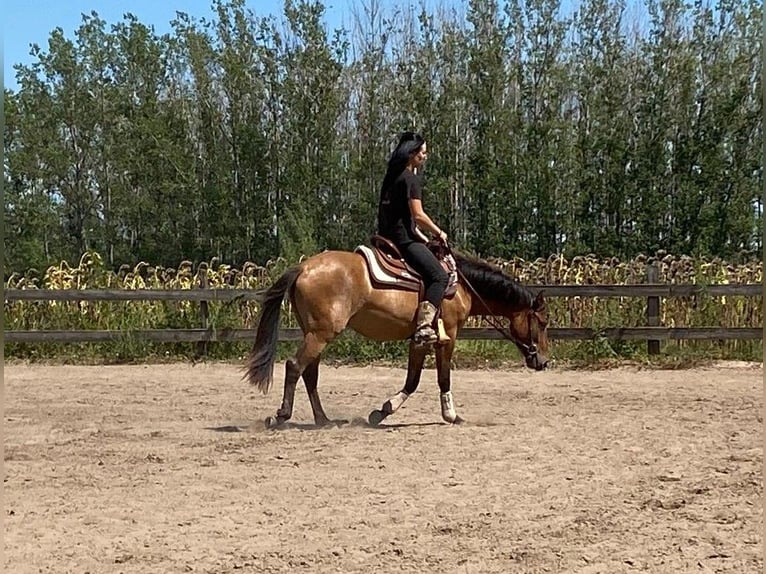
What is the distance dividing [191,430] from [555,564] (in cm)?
439

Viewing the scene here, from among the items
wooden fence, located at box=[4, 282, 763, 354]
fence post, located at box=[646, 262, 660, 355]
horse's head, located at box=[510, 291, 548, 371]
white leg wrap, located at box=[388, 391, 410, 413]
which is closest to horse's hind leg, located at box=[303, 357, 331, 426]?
white leg wrap, located at box=[388, 391, 410, 413]

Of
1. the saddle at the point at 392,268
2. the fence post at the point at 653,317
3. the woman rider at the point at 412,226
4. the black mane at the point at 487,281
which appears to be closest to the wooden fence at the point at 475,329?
the fence post at the point at 653,317

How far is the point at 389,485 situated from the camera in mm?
5535

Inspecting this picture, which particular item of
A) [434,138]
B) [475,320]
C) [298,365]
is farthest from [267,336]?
[434,138]

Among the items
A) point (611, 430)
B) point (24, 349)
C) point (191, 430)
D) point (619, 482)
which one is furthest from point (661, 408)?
point (24, 349)

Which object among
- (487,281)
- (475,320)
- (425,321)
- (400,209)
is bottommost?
(475,320)

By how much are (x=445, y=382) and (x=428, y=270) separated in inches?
40.8

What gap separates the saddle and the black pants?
0.21 ft

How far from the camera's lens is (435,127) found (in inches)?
1046

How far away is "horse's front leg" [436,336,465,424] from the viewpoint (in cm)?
791

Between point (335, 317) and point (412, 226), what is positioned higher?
point (412, 226)

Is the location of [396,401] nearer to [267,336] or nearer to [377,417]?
[377,417]

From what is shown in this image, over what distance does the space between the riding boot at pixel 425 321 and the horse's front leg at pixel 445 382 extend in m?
0.30

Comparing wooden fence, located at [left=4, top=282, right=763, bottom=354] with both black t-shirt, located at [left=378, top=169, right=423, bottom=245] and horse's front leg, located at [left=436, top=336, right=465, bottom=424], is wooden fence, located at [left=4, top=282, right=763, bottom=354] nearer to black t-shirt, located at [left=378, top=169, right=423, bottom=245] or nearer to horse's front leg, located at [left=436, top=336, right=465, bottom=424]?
horse's front leg, located at [left=436, top=336, right=465, bottom=424]
